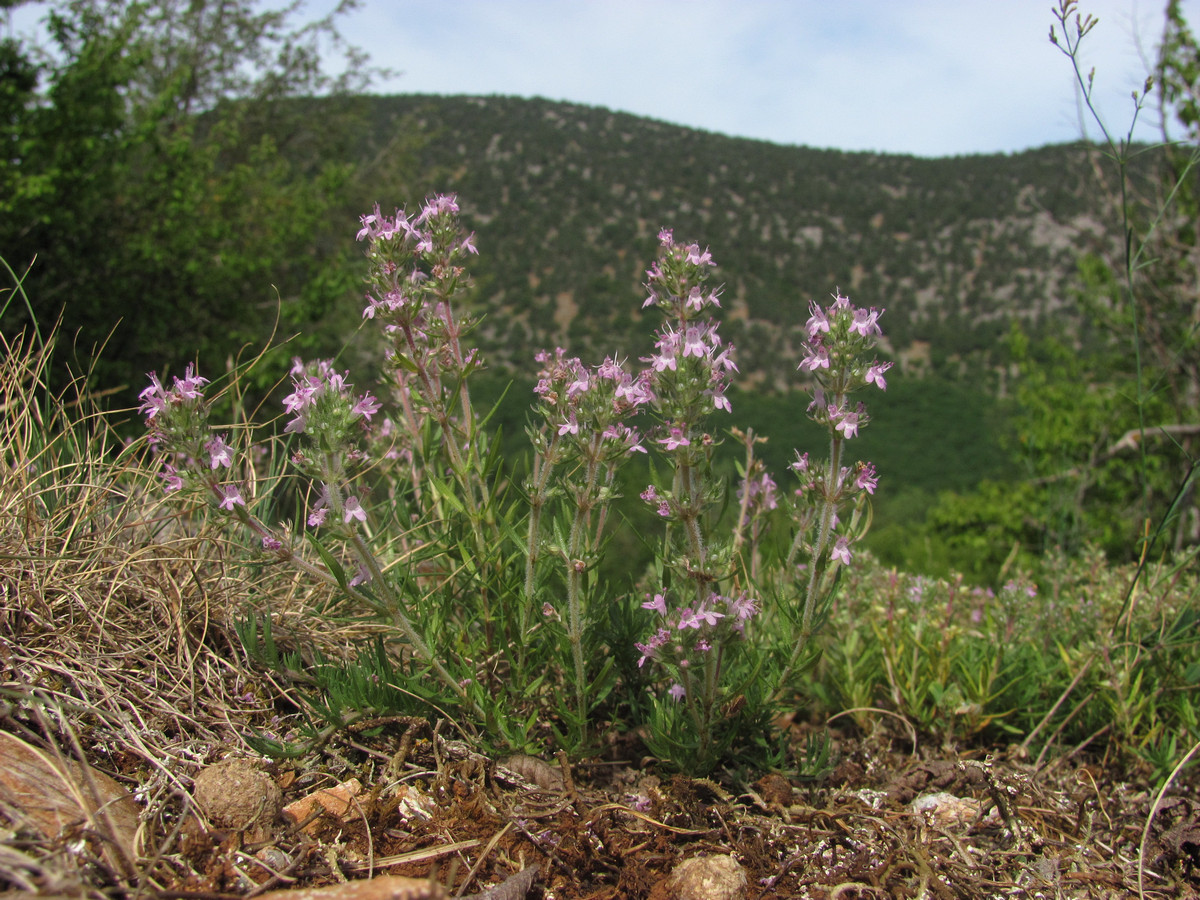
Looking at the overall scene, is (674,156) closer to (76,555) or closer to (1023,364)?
(1023,364)

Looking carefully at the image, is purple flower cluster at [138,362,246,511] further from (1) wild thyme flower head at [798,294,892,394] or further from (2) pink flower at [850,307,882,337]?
(2) pink flower at [850,307,882,337]

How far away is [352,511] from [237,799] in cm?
85

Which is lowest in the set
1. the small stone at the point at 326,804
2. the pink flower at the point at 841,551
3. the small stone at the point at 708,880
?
the small stone at the point at 708,880

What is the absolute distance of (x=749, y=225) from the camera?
74.6 metres

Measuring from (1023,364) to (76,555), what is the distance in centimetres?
2228

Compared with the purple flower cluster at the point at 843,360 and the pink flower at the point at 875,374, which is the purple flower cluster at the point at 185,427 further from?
the pink flower at the point at 875,374

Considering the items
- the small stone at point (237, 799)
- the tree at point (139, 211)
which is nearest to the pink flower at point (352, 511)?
the small stone at point (237, 799)

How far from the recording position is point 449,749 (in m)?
2.67

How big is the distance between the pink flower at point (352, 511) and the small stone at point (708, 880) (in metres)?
1.34

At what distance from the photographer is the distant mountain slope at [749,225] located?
62156 mm

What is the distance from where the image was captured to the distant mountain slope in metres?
62.2

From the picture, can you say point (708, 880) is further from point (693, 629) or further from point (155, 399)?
point (155, 399)

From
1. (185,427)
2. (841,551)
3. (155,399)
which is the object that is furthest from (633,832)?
(155,399)

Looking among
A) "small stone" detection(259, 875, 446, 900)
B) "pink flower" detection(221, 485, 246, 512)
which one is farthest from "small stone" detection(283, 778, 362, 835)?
"pink flower" detection(221, 485, 246, 512)
